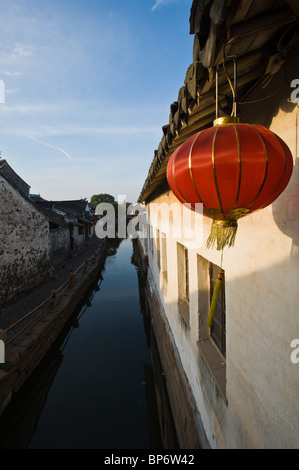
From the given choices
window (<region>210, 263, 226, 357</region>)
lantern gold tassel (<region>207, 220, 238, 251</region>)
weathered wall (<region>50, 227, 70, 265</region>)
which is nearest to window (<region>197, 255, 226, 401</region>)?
window (<region>210, 263, 226, 357</region>)

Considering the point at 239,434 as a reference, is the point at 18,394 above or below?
below

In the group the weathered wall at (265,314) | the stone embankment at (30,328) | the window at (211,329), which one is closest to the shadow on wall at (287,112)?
the weathered wall at (265,314)

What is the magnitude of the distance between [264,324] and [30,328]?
7.11 meters

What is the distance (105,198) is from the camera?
82312 mm

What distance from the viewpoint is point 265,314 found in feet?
5.41

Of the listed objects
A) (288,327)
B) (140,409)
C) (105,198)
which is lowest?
(140,409)

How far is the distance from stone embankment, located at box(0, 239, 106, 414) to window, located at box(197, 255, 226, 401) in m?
4.45

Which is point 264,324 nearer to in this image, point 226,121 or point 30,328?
point 226,121

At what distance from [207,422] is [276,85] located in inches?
135

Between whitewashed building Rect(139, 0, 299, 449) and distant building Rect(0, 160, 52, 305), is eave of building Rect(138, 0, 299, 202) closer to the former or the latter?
whitewashed building Rect(139, 0, 299, 449)

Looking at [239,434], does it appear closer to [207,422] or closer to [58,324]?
[207,422]

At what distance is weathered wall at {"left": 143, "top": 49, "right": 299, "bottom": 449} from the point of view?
Result: 1.39 meters

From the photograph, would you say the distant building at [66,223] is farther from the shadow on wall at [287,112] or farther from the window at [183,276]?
the shadow on wall at [287,112]
